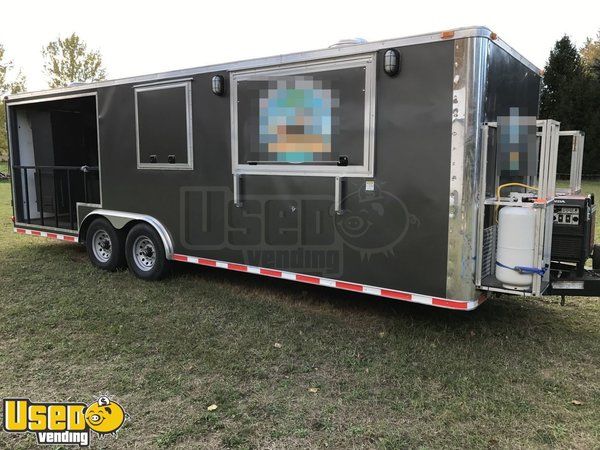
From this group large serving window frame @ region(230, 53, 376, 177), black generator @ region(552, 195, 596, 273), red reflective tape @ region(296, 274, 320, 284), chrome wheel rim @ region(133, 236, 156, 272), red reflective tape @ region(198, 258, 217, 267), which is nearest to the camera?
black generator @ region(552, 195, 596, 273)

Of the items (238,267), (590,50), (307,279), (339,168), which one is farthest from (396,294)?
(590,50)

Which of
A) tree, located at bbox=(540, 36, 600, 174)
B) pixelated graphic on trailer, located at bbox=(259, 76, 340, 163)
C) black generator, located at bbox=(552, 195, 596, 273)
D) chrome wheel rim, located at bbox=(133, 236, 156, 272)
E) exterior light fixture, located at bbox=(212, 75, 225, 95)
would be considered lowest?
chrome wheel rim, located at bbox=(133, 236, 156, 272)

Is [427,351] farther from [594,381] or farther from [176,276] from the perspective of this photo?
[176,276]

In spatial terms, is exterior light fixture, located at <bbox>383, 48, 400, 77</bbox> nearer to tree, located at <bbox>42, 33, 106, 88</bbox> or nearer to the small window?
the small window

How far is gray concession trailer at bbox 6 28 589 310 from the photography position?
4008 millimetres

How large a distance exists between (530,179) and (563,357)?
1.85m

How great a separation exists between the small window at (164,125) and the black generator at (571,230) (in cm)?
392

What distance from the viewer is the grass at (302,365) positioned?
3180 millimetres

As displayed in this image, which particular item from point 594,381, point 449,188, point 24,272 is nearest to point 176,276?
point 24,272

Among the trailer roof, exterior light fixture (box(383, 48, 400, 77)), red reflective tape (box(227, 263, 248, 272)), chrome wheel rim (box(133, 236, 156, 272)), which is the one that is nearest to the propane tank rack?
the trailer roof

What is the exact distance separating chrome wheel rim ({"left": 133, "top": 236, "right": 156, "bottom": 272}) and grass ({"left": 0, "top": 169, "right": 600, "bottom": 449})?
41 cm

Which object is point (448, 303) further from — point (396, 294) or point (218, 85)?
point (218, 85)

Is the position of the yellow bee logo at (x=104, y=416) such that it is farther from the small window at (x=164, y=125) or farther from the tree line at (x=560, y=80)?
the tree line at (x=560, y=80)

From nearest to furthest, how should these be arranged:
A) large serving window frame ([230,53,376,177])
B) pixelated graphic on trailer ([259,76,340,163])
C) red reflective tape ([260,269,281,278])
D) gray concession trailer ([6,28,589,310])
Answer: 1. gray concession trailer ([6,28,589,310])
2. large serving window frame ([230,53,376,177])
3. pixelated graphic on trailer ([259,76,340,163])
4. red reflective tape ([260,269,281,278])
